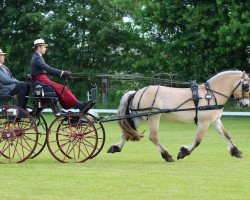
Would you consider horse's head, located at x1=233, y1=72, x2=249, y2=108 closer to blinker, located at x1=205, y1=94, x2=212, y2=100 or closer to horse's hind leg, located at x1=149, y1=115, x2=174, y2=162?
blinker, located at x1=205, y1=94, x2=212, y2=100

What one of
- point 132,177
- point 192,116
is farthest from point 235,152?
point 132,177

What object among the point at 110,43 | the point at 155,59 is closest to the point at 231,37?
the point at 155,59

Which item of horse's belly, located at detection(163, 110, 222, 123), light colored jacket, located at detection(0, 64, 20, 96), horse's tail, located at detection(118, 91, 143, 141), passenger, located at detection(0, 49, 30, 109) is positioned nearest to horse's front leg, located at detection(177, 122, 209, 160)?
horse's belly, located at detection(163, 110, 222, 123)

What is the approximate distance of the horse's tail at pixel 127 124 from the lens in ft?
54.4

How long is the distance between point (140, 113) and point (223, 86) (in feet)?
5.38

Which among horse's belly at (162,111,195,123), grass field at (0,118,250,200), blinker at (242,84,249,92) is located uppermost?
blinker at (242,84,249,92)

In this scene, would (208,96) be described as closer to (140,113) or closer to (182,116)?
(182,116)

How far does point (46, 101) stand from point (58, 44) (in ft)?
95.2

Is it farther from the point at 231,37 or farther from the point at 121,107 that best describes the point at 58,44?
the point at 121,107

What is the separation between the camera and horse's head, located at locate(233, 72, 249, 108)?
16.8 meters

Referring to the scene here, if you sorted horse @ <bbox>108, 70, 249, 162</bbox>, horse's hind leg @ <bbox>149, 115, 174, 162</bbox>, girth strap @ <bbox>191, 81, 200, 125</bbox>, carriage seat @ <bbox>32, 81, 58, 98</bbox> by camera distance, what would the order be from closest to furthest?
carriage seat @ <bbox>32, 81, 58, 98</bbox> < horse's hind leg @ <bbox>149, 115, 174, 162</bbox> < horse @ <bbox>108, 70, 249, 162</bbox> < girth strap @ <bbox>191, 81, 200, 125</bbox>

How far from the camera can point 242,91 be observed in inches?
663

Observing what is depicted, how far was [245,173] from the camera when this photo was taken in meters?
14.0

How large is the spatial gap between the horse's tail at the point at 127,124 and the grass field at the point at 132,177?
0.45 meters
